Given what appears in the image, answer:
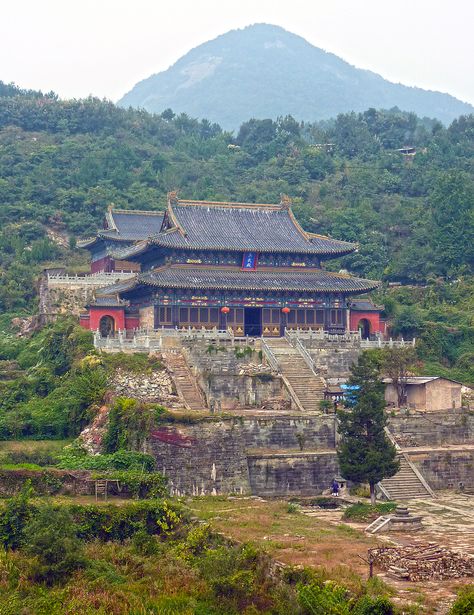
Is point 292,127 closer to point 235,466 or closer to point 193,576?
point 235,466

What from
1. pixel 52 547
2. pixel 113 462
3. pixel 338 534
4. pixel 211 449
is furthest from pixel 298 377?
pixel 52 547

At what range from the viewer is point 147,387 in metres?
49.0

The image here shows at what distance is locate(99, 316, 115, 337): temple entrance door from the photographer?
60.2 m

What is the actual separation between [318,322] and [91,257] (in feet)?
89.3

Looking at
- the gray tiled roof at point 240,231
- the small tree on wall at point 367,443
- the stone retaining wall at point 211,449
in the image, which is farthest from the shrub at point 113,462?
the gray tiled roof at point 240,231

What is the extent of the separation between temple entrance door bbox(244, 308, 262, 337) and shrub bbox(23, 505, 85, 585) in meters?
30.2

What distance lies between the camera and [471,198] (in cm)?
8075

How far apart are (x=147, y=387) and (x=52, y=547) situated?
18.2m

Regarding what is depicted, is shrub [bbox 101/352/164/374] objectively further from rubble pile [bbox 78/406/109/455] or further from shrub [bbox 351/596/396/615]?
shrub [bbox 351/596/396/615]

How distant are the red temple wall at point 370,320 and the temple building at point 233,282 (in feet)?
0.21

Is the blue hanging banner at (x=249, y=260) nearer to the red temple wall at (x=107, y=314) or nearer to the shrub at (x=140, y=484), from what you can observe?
the red temple wall at (x=107, y=314)

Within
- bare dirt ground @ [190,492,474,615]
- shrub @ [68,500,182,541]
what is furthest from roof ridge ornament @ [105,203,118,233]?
shrub @ [68,500,182,541]

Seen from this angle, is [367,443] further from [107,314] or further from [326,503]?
[107,314]

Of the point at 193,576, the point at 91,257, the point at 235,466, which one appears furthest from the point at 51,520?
the point at 91,257
